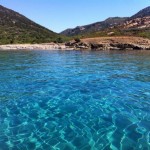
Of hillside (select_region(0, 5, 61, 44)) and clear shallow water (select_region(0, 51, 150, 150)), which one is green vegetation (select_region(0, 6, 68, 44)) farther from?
clear shallow water (select_region(0, 51, 150, 150))

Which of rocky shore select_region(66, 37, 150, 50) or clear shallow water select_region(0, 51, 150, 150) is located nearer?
clear shallow water select_region(0, 51, 150, 150)

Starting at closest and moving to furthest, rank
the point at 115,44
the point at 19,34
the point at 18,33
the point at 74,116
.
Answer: the point at 74,116, the point at 115,44, the point at 19,34, the point at 18,33

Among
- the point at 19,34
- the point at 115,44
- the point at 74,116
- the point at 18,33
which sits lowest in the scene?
the point at 115,44

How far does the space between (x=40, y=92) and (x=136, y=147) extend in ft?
26.2

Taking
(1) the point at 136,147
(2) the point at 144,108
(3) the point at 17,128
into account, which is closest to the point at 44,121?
(3) the point at 17,128

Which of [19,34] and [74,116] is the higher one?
[74,116]

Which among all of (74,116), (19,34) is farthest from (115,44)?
(19,34)

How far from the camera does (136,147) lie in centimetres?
752

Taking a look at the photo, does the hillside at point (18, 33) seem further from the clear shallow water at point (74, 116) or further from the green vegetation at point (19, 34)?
the clear shallow water at point (74, 116)

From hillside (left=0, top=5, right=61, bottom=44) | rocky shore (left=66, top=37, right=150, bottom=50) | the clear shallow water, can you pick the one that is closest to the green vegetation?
hillside (left=0, top=5, right=61, bottom=44)

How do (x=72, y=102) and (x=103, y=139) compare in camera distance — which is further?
(x=72, y=102)

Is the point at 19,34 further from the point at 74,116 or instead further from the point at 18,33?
the point at 74,116

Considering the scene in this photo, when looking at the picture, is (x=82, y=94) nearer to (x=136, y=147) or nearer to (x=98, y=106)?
(x=98, y=106)

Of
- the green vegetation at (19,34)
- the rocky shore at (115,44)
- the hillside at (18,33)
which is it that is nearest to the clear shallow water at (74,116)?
the rocky shore at (115,44)
